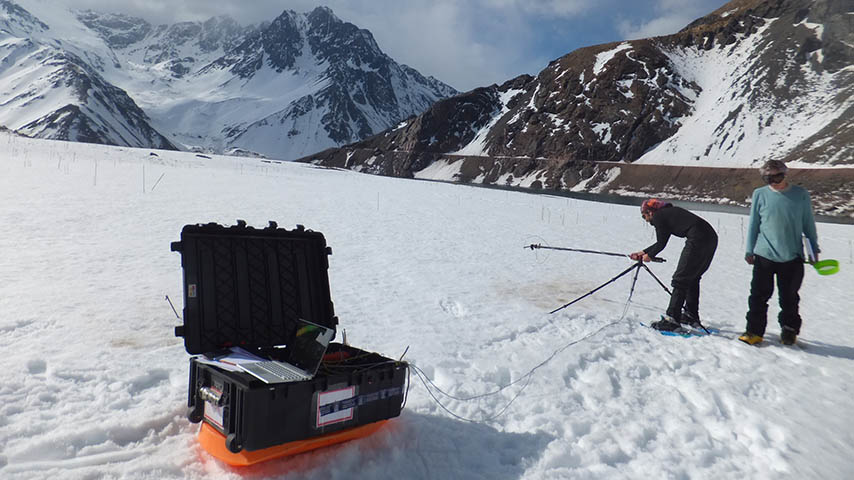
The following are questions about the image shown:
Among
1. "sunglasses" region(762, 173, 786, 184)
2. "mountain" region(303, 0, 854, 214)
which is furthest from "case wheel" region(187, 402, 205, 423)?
"mountain" region(303, 0, 854, 214)

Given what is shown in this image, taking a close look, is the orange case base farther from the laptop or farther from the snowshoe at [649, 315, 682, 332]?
the snowshoe at [649, 315, 682, 332]

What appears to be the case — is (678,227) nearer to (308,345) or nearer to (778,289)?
(778,289)

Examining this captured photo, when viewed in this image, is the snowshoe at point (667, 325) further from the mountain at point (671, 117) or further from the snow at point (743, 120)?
the snow at point (743, 120)

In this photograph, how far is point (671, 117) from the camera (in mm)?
98312

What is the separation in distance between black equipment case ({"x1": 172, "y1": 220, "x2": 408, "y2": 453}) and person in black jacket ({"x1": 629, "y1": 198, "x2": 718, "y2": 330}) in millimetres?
4551

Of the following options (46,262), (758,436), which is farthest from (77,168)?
(758,436)

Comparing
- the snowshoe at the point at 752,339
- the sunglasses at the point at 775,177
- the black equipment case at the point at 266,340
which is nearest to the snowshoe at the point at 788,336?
the snowshoe at the point at 752,339

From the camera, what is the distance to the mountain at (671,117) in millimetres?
78625

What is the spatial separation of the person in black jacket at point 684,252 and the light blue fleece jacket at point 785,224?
56 cm

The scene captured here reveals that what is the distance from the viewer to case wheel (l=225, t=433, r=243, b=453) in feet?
9.53

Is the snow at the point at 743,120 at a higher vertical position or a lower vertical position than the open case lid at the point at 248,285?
higher

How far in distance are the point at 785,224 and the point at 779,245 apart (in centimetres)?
27

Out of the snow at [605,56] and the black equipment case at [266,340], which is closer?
the black equipment case at [266,340]

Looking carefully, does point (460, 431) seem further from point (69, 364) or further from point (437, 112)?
point (437, 112)
